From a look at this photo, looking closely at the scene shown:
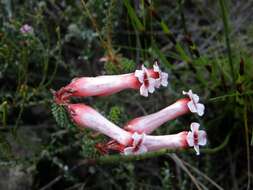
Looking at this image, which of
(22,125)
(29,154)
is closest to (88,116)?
(29,154)

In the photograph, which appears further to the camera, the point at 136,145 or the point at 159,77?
the point at 159,77

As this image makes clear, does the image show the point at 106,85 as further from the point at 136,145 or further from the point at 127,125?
the point at 136,145

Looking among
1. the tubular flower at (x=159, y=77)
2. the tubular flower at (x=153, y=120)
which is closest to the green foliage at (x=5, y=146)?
the tubular flower at (x=153, y=120)

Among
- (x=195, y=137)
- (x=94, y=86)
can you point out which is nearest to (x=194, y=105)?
(x=195, y=137)

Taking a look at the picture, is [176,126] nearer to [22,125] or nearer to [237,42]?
[237,42]

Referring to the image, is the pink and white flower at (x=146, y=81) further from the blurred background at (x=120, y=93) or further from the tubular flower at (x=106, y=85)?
the blurred background at (x=120, y=93)

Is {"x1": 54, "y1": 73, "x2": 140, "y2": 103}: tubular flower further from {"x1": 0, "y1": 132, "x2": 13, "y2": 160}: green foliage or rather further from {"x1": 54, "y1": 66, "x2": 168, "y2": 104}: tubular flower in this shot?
{"x1": 0, "y1": 132, "x2": 13, "y2": 160}: green foliage
